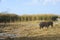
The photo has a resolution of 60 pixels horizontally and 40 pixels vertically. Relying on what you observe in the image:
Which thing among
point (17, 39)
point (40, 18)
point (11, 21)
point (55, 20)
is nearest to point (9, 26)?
point (11, 21)

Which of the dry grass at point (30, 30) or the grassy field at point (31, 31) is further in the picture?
the dry grass at point (30, 30)

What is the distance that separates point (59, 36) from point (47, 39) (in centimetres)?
54

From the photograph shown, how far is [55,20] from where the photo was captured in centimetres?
672

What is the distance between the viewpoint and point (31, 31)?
20.1 feet

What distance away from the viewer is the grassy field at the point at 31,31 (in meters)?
5.85

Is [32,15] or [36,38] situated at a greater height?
[32,15]

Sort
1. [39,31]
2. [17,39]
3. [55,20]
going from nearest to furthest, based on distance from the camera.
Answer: [17,39]
[39,31]
[55,20]

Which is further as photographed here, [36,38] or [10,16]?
[10,16]

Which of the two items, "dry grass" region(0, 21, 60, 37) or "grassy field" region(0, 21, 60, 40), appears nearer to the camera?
"grassy field" region(0, 21, 60, 40)

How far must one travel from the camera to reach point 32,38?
19.0 ft

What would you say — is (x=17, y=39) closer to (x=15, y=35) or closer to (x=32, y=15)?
(x=15, y=35)

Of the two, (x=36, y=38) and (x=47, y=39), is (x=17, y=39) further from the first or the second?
(x=47, y=39)

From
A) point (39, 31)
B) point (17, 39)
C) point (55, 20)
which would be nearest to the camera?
point (17, 39)

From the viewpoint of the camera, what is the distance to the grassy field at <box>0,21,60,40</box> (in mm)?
5854
